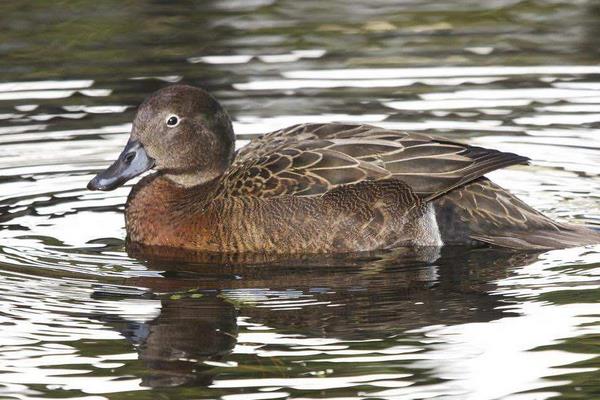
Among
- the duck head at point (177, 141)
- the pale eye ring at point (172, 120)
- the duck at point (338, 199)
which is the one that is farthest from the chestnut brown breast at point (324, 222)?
the pale eye ring at point (172, 120)

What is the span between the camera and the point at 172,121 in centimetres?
995

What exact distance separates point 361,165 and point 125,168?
5.21 ft

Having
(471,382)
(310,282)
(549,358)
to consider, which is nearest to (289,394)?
(471,382)

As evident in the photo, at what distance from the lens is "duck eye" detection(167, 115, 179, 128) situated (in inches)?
391

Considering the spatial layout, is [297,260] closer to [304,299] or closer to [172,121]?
[304,299]

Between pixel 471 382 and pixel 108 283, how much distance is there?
8.80ft

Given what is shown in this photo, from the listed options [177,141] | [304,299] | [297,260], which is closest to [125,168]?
[177,141]

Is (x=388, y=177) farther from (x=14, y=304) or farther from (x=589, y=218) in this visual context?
(x=14, y=304)

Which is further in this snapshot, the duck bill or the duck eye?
the duck eye

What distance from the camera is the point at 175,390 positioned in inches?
266

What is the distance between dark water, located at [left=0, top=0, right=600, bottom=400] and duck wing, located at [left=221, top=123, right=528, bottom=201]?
487mm

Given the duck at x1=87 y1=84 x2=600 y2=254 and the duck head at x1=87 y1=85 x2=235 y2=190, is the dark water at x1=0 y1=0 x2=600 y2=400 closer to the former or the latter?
the duck at x1=87 y1=84 x2=600 y2=254

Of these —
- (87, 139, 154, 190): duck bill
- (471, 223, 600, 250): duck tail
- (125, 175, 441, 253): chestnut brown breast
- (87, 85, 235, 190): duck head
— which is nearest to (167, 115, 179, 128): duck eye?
(87, 85, 235, 190): duck head

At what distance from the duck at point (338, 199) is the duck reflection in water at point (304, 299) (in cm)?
16
